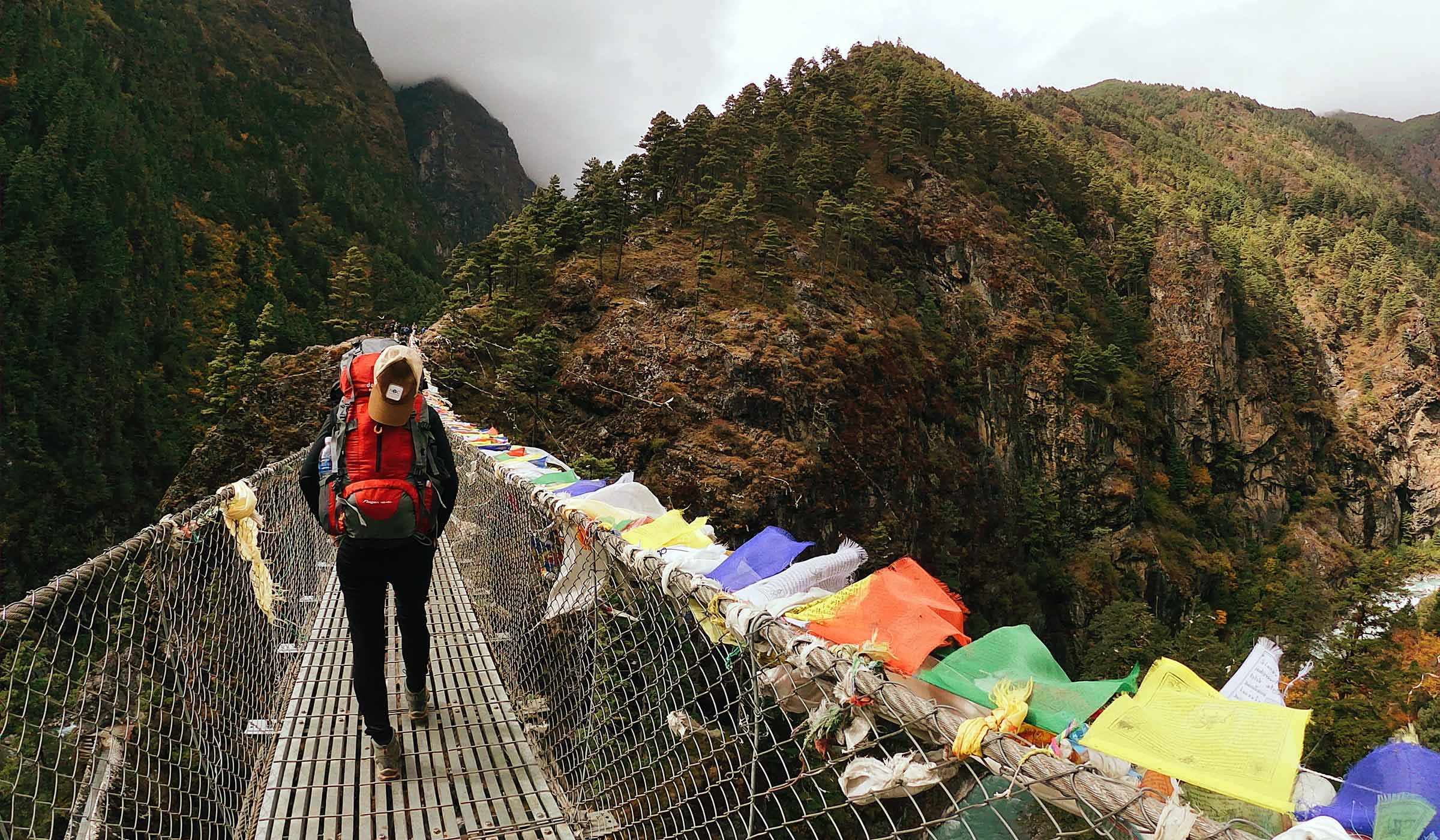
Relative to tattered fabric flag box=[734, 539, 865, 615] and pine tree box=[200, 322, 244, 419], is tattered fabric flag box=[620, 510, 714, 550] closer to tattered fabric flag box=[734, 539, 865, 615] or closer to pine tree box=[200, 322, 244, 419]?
tattered fabric flag box=[734, 539, 865, 615]

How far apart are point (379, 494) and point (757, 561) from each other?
1186 millimetres

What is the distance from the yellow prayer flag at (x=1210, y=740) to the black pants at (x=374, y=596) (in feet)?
6.53

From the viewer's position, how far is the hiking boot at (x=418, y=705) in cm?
268

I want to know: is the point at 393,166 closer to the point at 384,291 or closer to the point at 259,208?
the point at 259,208

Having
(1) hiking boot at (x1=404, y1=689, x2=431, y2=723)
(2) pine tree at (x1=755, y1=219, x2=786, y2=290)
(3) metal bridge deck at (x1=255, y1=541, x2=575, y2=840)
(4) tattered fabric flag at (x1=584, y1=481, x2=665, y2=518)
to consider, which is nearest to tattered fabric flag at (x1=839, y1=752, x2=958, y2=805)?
(3) metal bridge deck at (x1=255, y1=541, x2=575, y2=840)

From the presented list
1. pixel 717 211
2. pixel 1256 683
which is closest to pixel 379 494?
pixel 1256 683

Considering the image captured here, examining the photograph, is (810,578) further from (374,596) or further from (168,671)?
(168,671)

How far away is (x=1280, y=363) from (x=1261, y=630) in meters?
22.3

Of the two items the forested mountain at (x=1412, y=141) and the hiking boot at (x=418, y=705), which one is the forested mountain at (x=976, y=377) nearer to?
the hiking boot at (x=418, y=705)

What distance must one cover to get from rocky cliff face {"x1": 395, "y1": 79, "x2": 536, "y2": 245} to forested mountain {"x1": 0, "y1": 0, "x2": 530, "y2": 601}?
34.3m

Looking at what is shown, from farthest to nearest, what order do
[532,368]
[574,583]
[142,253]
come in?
[142,253] → [532,368] → [574,583]

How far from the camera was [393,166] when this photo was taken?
295ft

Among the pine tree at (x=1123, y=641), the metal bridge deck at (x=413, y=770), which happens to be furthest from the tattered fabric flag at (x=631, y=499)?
the pine tree at (x=1123, y=641)

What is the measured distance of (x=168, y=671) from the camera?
305 cm
